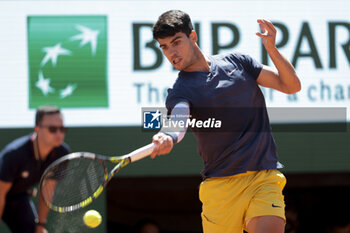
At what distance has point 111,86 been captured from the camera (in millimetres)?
6828

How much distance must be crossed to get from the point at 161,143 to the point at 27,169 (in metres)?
2.31

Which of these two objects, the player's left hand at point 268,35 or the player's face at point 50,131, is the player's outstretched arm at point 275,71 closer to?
the player's left hand at point 268,35

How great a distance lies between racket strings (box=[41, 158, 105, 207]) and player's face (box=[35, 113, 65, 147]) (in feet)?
1.59

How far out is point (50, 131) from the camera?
5059 millimetres

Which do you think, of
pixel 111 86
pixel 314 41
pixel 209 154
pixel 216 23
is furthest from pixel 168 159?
pixel 209 154

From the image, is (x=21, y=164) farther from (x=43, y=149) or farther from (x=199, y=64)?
(x=199, y=64)

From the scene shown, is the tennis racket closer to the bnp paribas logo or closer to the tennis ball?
the tennis ball

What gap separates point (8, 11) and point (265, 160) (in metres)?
4.44

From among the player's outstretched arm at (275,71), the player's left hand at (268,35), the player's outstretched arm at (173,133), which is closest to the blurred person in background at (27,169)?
the player's outstretched arm at (173,133)

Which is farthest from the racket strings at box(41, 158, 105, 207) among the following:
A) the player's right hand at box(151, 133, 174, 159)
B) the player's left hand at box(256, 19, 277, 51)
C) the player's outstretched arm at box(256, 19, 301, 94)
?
the player's left hand at box(256, 19, 277, 51)

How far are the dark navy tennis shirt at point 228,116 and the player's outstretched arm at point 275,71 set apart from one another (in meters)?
0.12

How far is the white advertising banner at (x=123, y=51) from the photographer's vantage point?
22.2ft

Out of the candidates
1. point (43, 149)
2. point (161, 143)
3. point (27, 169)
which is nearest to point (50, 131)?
point (43, 149)

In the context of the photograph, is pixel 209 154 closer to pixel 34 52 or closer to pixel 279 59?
pixel 279 59
